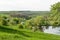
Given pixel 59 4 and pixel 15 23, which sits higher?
pixel 59 4

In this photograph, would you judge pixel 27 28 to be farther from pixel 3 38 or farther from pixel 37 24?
pixel 3 38

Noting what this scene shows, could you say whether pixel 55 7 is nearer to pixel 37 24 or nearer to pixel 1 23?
pixel 37 24

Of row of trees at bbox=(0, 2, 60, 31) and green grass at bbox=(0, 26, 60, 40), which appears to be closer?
green grass at bbox=(0, 26, 60, 40)

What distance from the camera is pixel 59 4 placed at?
3216 cm

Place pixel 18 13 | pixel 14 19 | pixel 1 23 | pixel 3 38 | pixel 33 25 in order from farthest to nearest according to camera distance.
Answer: pixel 18 13, pixel 14 19, pixel 33 25, pixel 1 23, pixel 3 38

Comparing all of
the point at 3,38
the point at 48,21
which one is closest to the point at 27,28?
the point at 48,21

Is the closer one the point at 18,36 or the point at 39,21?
the point at 18,36

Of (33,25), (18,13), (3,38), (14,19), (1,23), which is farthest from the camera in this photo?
(18,13)

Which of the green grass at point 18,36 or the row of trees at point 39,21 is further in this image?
the row of trees at point 39,21

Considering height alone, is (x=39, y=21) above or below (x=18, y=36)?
below

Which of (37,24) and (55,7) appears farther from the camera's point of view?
(55,7)

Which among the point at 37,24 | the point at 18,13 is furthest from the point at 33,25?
the point at 18,13

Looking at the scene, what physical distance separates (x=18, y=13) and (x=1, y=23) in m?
10.2

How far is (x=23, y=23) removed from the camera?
3381cm
